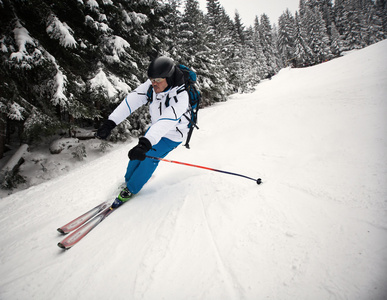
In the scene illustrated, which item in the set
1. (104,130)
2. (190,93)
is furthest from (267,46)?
(104,130)

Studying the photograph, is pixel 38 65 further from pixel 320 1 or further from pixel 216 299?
pixel 320 1

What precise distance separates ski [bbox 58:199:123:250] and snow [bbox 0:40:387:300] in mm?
108

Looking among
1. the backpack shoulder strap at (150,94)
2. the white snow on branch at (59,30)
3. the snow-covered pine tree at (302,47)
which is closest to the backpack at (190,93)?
the backpack shoulder strap at (150,94)

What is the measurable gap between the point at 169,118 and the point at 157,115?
1.96 feet

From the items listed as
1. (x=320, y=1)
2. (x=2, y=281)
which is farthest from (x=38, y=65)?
(x=320, y=1)

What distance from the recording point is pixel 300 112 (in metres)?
4.97

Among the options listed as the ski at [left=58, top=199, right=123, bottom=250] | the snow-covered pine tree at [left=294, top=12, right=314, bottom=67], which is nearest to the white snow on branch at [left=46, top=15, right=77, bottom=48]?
the ski at [left=58, top=199, right=123, bottom=250]

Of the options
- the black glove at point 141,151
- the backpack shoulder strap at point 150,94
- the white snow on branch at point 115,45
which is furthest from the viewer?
the white snow on branch at point 115,45

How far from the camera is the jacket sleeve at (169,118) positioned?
268 centimetres

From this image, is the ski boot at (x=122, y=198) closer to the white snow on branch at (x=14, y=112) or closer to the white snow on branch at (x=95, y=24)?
the white snow on branch at (x=14, y=112)

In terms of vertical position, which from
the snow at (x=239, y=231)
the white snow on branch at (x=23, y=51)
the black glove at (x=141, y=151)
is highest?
the white snow on branch at (x=23, y=51)

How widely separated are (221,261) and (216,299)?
1.03 ft

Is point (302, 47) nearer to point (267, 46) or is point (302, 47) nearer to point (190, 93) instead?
point (267, 46)

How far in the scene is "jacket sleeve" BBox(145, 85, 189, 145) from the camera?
2.68m
